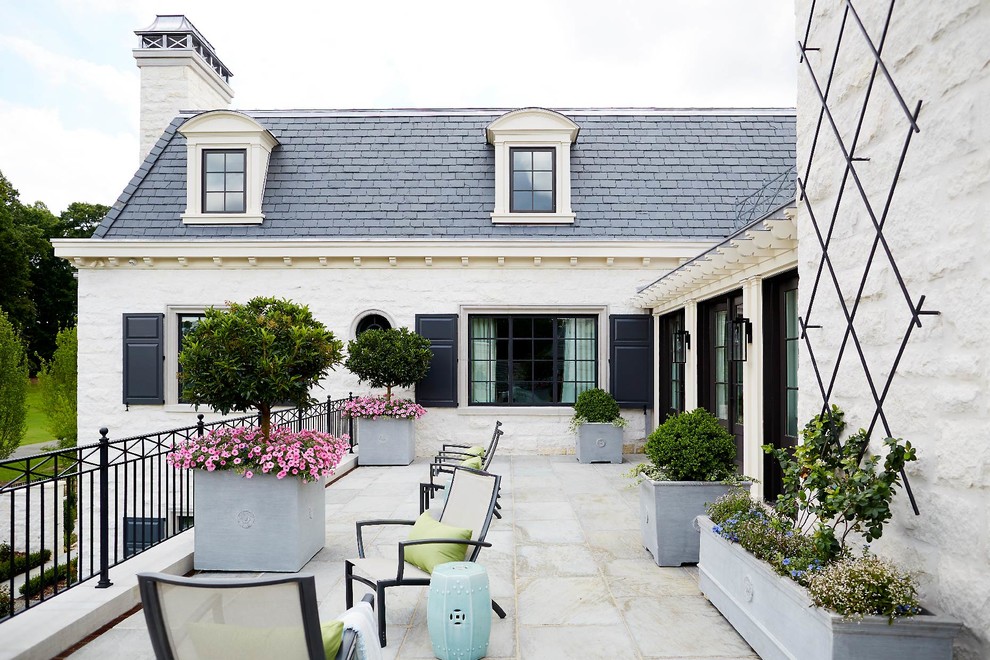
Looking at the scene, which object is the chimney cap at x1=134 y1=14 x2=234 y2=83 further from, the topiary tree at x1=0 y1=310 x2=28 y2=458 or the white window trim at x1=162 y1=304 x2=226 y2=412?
the topiary tree at x1=0 y1=310 x2=28 y2=458

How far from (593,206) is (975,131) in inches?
359

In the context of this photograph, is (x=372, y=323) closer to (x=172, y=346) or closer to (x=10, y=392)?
(x=172, y=346)

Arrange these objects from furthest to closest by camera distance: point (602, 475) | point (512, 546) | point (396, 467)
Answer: point (396, 467) < point (602, 475) < point (512, 546)

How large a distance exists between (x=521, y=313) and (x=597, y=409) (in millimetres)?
2265

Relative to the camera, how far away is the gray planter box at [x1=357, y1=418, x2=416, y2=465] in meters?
10.0

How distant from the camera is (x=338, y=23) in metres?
16.7

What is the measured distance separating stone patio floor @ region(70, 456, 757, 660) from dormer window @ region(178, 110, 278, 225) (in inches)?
257

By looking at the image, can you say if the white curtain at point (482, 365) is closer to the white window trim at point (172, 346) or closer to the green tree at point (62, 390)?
the white window trim at point (172, 346)

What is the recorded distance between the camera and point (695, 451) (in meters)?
4.89

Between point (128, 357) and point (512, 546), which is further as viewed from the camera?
point (128, 357)

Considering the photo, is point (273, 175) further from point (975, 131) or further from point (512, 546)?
point (975, 131)

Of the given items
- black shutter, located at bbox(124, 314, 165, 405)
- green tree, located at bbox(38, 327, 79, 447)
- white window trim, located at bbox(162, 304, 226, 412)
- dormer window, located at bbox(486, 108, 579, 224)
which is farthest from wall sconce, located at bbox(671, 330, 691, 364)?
green tree, located at bbox(38, 327, 79, 447)

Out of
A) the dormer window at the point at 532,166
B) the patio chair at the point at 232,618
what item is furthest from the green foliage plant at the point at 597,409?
the patio chair at the point at 232,618

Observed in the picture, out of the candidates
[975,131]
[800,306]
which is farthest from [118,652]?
[975,131]
